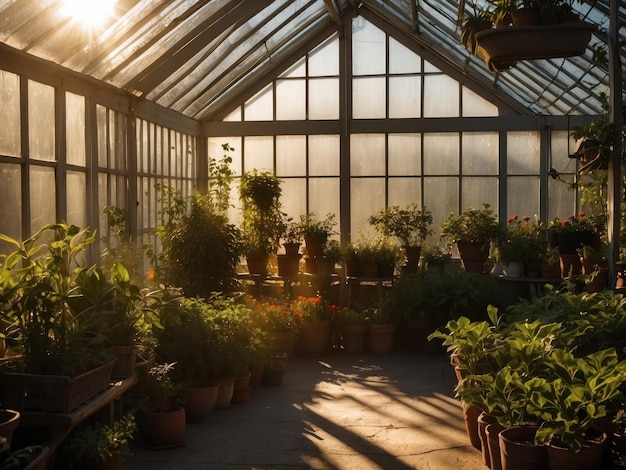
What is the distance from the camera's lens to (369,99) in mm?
12344

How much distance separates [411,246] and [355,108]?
2612 millimetres

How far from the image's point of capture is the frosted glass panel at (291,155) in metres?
12.5

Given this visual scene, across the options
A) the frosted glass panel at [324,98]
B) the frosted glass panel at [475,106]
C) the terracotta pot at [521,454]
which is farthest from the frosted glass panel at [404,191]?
the terracotta pot at [521,454]

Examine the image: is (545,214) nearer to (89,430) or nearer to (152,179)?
(152,179)

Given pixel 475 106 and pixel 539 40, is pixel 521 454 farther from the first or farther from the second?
pixel 475 106

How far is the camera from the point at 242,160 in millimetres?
12586

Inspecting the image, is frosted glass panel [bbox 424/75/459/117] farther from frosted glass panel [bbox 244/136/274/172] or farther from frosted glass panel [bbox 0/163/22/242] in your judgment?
frosted glass panel [bbox 0/163/22/242]

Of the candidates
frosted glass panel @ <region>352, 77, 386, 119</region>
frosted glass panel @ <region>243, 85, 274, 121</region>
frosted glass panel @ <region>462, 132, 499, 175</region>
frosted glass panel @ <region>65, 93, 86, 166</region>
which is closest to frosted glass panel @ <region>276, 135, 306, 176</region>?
frosted glass panel @ <region>243, 85, 274, 121</region>

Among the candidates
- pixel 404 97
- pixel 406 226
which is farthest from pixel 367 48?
pixel 406 226

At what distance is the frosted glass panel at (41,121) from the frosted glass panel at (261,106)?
18.6 ft

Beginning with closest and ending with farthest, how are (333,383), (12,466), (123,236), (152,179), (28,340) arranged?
(12,466) → (28,340) → (333,383) → (123,236) → (152,179)

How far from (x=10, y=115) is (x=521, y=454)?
4.52 m

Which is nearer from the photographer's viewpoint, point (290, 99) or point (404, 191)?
point (404, 191)

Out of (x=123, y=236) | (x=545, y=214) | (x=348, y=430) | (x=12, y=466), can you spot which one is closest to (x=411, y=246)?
(x=545, y=214)
